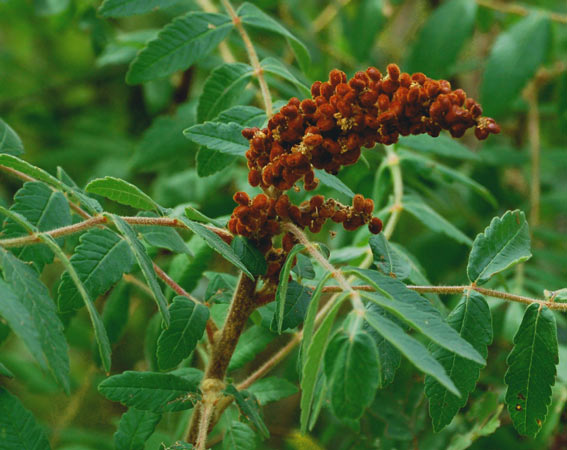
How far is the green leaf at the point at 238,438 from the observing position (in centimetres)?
91

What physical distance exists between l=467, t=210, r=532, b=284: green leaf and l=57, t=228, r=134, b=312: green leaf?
46 centimetres

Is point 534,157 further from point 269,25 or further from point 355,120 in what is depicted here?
point 355,120

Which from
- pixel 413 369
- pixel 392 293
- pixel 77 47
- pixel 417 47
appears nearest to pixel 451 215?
pixel 417 47

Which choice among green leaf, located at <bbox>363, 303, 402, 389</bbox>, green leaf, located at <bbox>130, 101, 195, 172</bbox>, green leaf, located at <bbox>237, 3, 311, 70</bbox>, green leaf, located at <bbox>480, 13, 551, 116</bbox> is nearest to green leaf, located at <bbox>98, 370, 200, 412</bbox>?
green leaf, located at <bbox>363, 303, 402, 389</bbox>

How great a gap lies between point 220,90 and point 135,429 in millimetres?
565

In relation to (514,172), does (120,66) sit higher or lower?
higher

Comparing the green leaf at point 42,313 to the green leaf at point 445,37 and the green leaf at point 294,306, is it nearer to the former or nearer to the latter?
the green leaf at point 294,306

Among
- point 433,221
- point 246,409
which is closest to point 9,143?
point 246,409

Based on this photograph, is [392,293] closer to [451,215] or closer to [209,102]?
[209,102]

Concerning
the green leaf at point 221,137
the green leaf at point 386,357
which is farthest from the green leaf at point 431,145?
the green leaf at point 386,357

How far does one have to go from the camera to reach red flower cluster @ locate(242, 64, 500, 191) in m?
0.77

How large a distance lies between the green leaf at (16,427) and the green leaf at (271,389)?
0.38 m

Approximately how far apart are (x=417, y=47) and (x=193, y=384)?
1.19 meters

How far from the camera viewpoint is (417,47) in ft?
5.65
